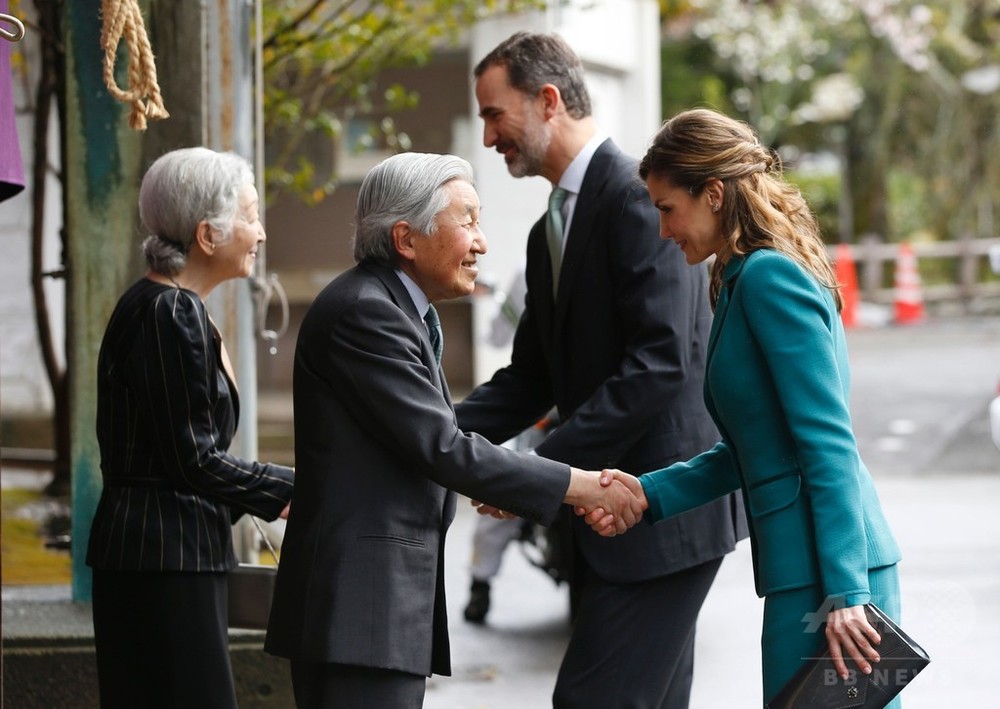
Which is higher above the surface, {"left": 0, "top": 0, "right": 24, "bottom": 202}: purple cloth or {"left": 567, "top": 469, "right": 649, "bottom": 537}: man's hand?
{"left": 0, "top": 0, "right": 24, "bottom": 202}: purple cloth

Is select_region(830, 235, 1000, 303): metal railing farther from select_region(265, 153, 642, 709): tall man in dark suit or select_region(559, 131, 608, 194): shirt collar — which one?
select_region(265, 153, 642, 709): tall man in dark suit

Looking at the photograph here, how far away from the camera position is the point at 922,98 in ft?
99.5

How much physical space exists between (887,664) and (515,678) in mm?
3669

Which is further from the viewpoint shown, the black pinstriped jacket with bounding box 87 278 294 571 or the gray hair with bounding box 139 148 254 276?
the gray hair with bounding box 139 148 254 276

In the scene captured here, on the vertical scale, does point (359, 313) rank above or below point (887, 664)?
above

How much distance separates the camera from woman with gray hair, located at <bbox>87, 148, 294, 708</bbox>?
12.2 feet

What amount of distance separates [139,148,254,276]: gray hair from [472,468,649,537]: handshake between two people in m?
1.01

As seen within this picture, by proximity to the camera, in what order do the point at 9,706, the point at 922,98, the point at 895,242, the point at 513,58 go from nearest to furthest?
the point at 513,58 → the point at 9,706 → the point at 922,98 → the point at 895,242

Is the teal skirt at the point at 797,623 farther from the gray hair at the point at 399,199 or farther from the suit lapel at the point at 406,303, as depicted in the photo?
the gray hair at the point at 399,199

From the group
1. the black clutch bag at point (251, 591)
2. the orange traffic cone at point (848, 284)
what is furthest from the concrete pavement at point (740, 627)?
the orange traffic cone at point (848, 284)

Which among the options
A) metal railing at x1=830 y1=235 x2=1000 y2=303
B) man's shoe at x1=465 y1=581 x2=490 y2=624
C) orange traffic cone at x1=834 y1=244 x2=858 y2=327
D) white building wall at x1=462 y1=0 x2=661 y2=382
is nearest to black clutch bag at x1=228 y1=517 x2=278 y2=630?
man's shoe at x1=465 y1=581 x2=490 y2=624

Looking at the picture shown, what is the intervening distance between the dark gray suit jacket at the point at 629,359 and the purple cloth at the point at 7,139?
1436mm

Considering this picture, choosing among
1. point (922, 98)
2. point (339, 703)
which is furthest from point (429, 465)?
point (922, 98)

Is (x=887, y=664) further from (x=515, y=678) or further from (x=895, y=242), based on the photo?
(x=895, y=242)
